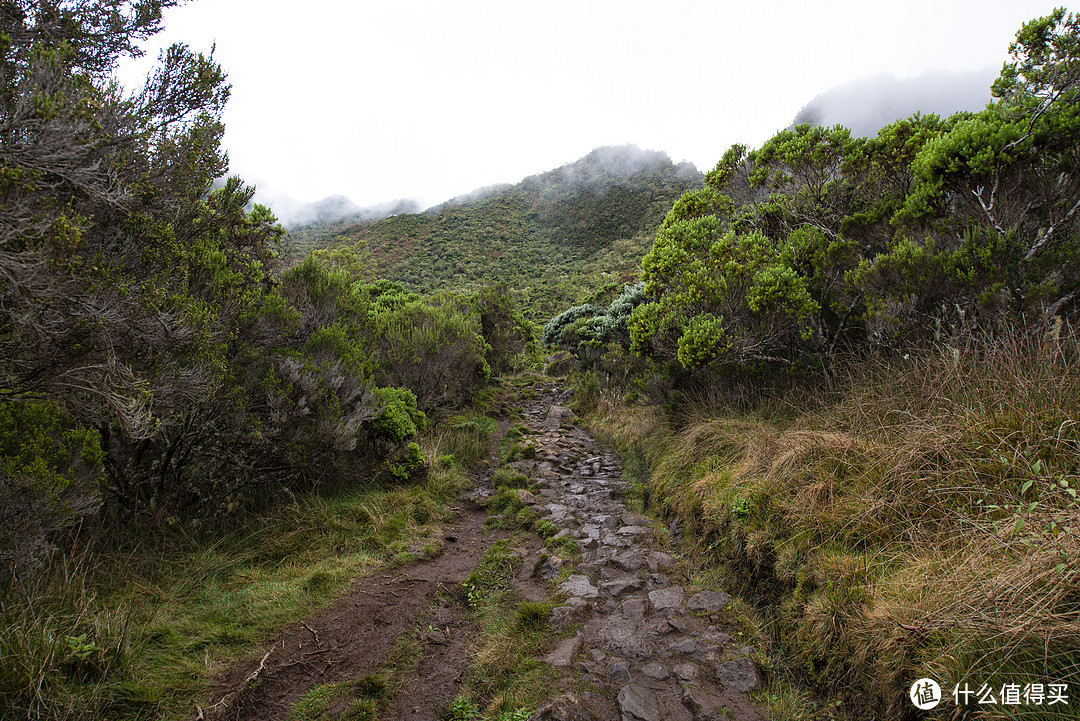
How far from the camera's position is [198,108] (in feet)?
12.8

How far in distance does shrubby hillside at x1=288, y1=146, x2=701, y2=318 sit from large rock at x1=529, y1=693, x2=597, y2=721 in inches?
1103

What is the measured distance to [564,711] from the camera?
2592 mm

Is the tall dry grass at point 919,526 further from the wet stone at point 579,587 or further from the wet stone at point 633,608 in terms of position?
the wet stone at point 579,587

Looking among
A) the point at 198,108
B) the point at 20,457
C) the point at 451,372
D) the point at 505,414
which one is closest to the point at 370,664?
the point at 20,457

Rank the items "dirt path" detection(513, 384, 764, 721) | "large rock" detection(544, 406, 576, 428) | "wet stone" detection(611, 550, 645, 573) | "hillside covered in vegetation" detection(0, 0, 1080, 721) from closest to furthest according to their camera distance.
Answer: "hillside covered in vegetation" detection(0, 0, 1080, 721), "dirt path" detection(513, 384, 764, 721), "wet stone" detection(611, 550, 645, 573), "large rock" detection(544, 406, 576, 428)

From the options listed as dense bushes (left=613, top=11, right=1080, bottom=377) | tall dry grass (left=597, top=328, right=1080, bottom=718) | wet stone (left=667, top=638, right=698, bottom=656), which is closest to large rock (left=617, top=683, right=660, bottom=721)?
wet stone (left=667, top=638, right=698, bottom=656)

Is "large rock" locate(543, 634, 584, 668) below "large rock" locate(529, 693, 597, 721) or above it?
below

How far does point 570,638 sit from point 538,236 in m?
56.0

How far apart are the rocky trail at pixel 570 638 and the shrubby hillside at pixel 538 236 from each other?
25731 millimetres

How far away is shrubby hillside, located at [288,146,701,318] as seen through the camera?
39844 mm

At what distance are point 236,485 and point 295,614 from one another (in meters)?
1.97

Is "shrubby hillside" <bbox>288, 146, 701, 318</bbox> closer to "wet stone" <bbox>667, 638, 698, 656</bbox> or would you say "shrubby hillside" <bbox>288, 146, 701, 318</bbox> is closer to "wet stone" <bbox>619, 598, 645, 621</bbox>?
"wet stone" <bbox>619, 598, 645, 621</bbox>

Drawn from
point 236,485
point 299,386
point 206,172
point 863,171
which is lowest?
point 236,485

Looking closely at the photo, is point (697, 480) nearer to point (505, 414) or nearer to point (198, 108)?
point (198, 108)
